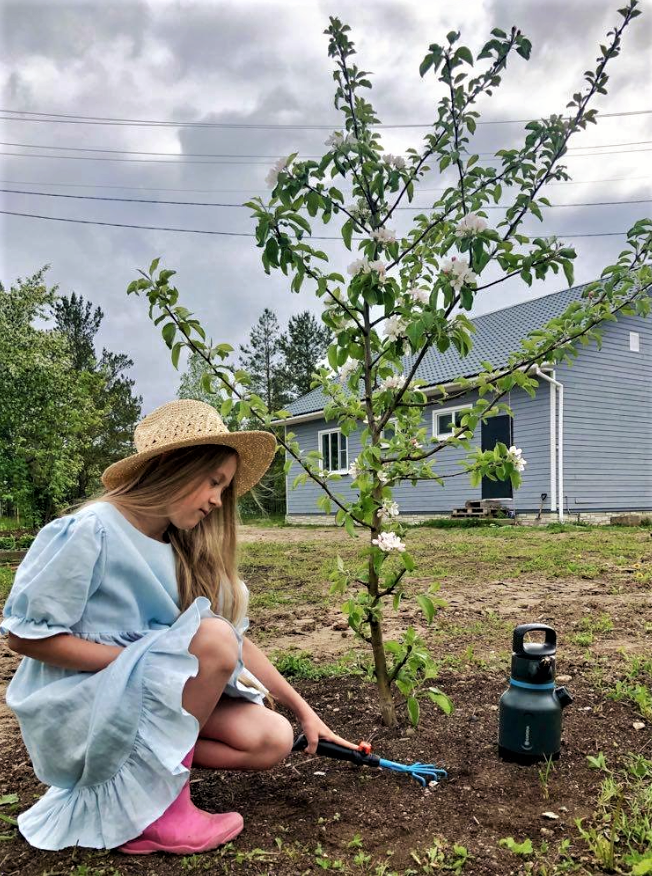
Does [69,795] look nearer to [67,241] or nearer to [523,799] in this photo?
[523,799]

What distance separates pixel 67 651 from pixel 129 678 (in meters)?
0.17

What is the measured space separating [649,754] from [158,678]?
1608mm

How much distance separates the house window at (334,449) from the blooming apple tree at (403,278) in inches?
560

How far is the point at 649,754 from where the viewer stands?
214 centimetres

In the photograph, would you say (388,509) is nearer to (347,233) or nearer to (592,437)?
(347,233)

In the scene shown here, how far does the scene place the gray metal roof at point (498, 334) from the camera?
13609 millimetres

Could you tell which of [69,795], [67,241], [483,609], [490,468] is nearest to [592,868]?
[490,468]

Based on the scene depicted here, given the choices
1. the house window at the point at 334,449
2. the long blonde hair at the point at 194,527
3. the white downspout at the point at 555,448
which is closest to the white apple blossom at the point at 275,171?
the long blonde hair at the point at 194,527

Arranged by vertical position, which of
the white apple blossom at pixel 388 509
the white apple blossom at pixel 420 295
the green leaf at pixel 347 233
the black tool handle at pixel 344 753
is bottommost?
the black tool handle at pixel 344 753

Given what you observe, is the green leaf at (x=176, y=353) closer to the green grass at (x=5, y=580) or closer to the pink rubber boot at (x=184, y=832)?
A: the pink rubber boot at (x=184, y=832)

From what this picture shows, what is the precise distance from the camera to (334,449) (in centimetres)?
1712

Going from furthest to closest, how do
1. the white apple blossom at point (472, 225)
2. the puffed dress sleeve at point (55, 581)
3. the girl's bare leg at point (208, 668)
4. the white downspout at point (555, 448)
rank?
the white downspout at point (555, 448) → the white apple blossom at point (472, 225) → the girl's bare leg at point (208, 668) → the puffed dress sleeve at point (55, 581)

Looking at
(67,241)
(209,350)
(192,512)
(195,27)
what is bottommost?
(192,512)

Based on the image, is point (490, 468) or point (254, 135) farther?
point (254, 135)
